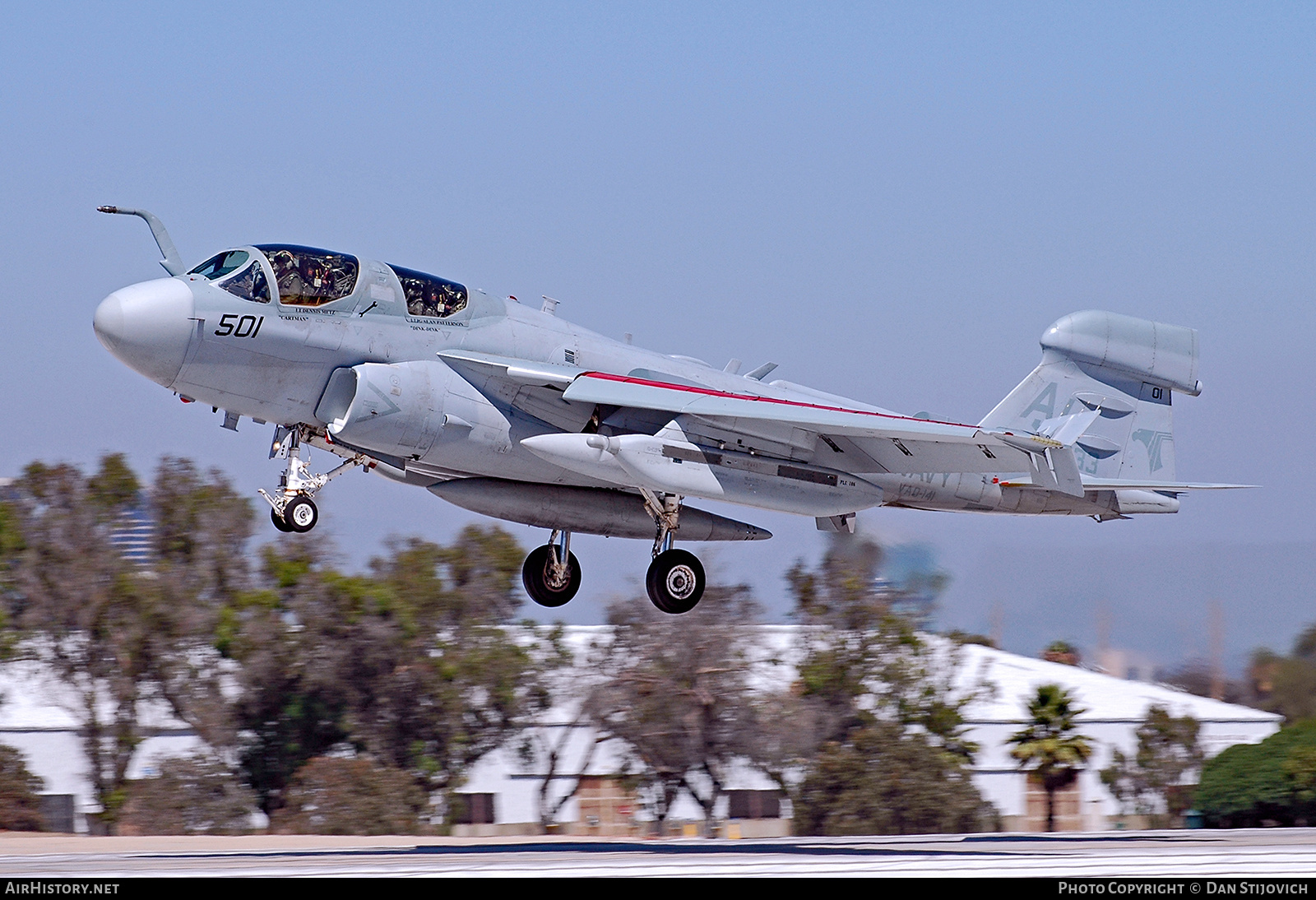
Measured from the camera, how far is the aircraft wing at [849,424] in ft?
56.4

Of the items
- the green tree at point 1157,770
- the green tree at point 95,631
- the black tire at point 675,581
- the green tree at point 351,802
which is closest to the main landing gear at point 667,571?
the black tire at point 675,581

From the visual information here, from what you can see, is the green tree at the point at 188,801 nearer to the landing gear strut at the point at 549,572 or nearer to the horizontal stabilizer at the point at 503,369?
the landing gear strut at the point at 549,572

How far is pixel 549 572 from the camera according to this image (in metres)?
19.4

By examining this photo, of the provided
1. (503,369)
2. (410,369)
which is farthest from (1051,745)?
(410,369)

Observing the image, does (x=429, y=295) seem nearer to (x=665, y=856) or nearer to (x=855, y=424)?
(x=855, y=424)

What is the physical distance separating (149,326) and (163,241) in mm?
1498

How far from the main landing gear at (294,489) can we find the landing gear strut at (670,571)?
4070mm

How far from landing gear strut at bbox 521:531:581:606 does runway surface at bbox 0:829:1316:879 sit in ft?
13.3

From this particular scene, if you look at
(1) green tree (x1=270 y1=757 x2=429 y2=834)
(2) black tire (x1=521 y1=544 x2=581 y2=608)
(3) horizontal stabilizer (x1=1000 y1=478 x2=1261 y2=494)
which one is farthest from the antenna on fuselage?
(1) green tree (x1=270 y1=757 x2=429 y2=834)

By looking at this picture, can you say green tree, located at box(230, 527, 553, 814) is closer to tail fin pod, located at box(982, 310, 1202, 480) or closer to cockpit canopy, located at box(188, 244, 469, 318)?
tail fin pod, located at box(982, 310, 1202, 480)

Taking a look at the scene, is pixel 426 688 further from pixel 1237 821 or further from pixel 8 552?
pixel 1237 821

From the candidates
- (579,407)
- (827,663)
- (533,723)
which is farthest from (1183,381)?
(533,723)
